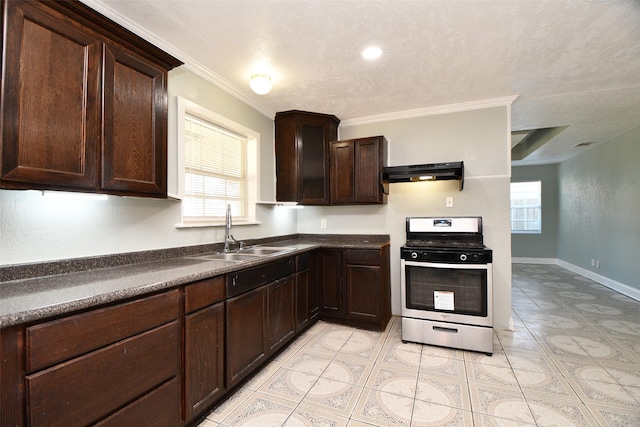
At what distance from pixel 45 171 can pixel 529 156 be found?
7.16 meters

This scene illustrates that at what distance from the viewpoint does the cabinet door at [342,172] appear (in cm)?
344

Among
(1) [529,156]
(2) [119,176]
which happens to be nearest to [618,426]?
(2) [119,176]

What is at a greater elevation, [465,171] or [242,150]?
[242,150]

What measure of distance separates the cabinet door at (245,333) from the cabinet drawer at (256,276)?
0.05 metres

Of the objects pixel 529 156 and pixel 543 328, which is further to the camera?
pixel 529 156

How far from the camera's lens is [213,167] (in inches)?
109

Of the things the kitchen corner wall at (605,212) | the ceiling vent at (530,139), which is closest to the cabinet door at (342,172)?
the ceiling vent at (530,139)

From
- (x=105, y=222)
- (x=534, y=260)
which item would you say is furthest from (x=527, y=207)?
(x=105, y=222)

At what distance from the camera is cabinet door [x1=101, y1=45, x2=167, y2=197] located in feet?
5.13

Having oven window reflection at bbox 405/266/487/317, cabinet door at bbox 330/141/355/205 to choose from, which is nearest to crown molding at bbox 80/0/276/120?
cabinet door at bbox 330/141/355/205

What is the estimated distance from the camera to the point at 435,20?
1.87 m

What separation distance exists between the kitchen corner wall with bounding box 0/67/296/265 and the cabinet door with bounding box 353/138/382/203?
137 cm

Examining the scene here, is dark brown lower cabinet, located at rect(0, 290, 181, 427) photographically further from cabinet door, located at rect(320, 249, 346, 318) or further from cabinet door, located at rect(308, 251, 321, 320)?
cabinet door, located at rect(320, 249, 346, 318)

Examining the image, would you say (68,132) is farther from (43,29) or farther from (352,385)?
(352,385)
